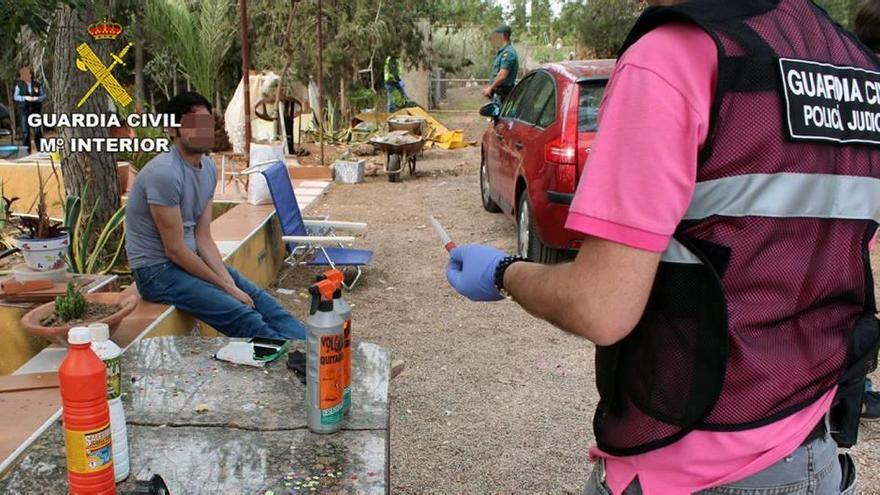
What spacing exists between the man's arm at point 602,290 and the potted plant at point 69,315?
97.2 inches

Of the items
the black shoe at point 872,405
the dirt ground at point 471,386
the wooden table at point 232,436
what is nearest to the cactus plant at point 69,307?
the wooden table at point 232,436

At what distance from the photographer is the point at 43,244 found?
366cm

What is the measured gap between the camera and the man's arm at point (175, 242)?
3793 millimetres

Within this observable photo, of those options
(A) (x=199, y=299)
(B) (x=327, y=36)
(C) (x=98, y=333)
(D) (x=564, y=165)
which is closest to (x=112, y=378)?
(C) (x=98, y=333)

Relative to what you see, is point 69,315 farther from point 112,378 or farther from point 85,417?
point 85,417

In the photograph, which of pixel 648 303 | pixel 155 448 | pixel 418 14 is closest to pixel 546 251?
pixel 155 448

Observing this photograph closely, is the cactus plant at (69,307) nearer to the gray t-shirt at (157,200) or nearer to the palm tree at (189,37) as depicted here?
the gray t-shirt at (157,200)

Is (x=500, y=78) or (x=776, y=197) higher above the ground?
(x=776, y=197)

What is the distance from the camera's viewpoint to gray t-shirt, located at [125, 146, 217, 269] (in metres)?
3.79

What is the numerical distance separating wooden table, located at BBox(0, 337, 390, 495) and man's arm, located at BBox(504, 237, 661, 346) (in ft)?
2.67

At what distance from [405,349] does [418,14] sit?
15763 millimetres

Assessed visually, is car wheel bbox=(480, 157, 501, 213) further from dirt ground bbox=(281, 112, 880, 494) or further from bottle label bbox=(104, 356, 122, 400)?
bottle label bbox=(104, 356, 122, 400)

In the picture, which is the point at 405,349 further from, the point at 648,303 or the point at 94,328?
the point at 648,303

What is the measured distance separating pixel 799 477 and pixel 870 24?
2.70 meters
